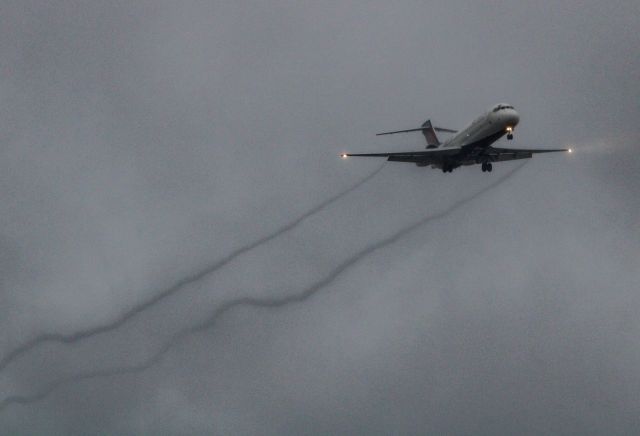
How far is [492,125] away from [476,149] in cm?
642

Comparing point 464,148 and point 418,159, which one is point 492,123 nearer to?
point 464,148

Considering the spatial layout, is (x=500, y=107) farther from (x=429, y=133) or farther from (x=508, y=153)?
(x=429, y=133)

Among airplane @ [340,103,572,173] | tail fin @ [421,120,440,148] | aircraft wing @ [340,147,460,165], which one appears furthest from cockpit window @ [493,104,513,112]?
tail fin @ [421,120,440,148]

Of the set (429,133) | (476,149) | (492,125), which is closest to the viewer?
(492,125)

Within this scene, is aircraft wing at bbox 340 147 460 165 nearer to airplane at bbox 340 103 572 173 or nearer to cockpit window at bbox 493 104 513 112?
airplane at bbox 340 103 572 173

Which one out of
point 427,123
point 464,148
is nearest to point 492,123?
point 464,148

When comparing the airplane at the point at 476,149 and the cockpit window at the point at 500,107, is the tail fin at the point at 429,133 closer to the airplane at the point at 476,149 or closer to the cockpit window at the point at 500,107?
the airplane at the point at 476,149

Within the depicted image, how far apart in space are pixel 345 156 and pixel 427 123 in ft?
103

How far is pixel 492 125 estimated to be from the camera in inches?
4021

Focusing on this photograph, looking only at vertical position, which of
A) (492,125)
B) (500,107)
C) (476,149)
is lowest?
(476,149)

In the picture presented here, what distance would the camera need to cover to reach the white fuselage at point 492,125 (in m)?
101

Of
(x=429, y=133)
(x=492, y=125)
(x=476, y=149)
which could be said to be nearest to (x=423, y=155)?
(x=476, y=149)

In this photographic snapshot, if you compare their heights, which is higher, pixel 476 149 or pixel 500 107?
pixel 500 107

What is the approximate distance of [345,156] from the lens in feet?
332
